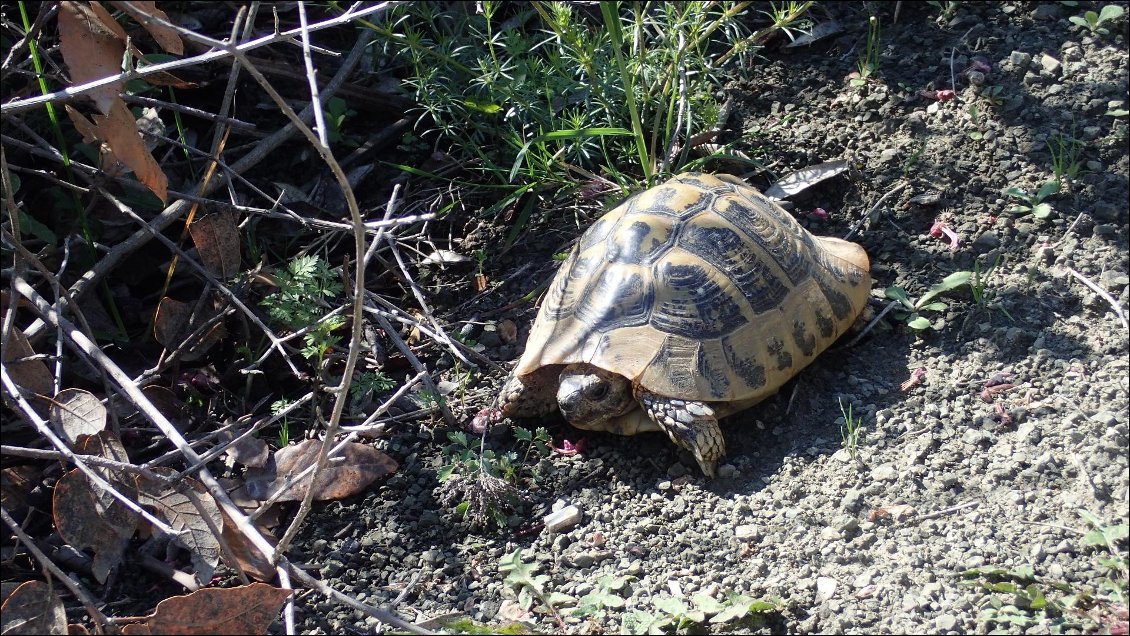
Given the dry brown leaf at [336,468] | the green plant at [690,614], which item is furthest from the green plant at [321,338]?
the green plant at [690,614]

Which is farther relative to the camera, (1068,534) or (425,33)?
(425,33)

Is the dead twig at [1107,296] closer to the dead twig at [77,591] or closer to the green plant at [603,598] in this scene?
the green plant at [603,598]

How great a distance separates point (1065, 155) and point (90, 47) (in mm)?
3251

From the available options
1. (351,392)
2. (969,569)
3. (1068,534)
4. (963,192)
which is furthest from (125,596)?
(963,192)

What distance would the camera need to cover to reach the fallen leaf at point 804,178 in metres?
3.80

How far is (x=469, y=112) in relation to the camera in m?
3.99

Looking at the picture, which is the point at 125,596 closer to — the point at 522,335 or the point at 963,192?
the point at 522,335

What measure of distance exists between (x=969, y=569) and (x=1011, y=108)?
2.12 meters

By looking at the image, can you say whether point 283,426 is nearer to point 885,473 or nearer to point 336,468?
point 336,468

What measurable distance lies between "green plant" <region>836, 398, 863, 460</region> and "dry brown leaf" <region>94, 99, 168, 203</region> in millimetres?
2092

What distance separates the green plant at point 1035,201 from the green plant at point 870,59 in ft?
2.76

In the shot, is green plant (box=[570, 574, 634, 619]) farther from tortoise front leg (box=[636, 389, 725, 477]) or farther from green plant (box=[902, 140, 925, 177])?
green plant (box=[902, 140, 925, 177])

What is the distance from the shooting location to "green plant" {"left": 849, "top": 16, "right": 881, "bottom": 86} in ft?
13.3

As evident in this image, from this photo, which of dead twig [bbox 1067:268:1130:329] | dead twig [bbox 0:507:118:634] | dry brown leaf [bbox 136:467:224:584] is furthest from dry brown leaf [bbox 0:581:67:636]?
dead twig [bbox 1067:268:1130:329]
